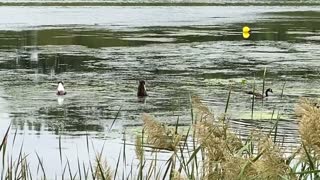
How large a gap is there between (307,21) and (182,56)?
1498cm

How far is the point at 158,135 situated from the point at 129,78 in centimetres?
1113

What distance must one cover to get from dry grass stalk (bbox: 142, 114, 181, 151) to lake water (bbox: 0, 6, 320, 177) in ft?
6.75

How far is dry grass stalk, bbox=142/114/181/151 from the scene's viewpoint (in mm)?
2166

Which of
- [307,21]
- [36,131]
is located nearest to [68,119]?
[36,131]

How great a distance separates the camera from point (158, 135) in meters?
2.19

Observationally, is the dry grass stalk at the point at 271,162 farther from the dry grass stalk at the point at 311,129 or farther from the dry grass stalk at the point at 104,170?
the dry grass stalk at the point at 104,170

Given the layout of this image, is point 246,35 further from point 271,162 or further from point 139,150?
point 271,162

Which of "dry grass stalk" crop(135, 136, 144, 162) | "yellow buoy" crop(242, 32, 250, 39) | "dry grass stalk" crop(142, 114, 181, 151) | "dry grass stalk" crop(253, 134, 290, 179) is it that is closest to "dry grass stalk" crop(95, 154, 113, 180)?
"dry grass stalk" crop(142, 114, 181, 151)

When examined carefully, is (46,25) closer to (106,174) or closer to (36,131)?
(36,131)

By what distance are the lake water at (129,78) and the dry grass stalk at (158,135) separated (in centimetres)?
206

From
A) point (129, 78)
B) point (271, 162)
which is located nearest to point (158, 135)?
point (271, 162)

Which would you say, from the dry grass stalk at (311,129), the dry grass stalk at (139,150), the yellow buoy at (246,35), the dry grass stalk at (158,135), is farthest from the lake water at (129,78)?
the dry grass stalk at (311,129)

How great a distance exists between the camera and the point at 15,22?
96.2 ft

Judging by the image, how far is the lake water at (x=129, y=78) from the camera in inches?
A: 337
